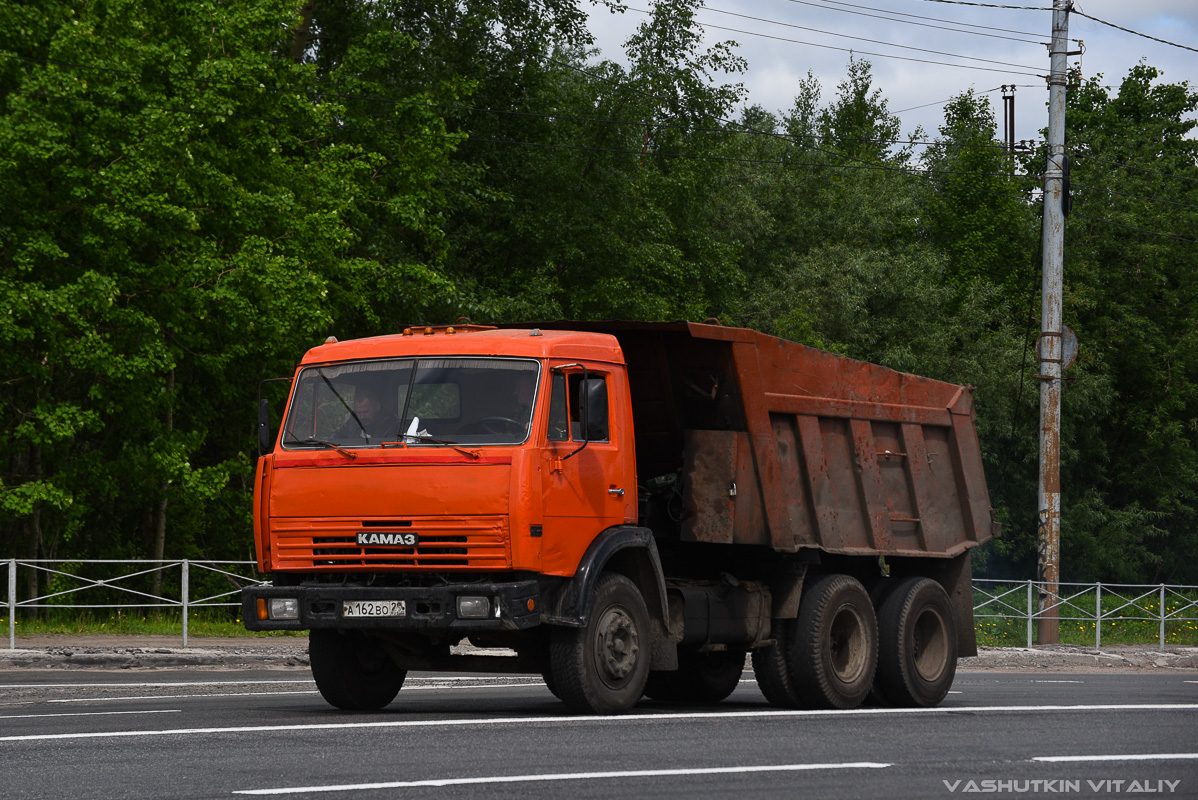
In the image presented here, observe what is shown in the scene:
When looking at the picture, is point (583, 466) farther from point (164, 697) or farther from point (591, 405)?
point (164, 697)

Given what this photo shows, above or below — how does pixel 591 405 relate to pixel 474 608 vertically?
above

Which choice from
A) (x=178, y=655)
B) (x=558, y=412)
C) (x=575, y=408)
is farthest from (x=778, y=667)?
(x=178, y=655)

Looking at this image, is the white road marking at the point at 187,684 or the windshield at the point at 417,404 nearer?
the windshield at the point at 417,404

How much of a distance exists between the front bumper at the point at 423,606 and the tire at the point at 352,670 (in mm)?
887

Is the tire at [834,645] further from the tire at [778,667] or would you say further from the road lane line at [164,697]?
the road lane line at [164,697]

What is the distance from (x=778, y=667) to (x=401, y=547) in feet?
12.6

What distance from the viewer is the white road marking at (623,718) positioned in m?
9.09

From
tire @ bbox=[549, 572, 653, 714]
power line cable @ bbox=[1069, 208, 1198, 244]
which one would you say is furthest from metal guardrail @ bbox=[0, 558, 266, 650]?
power line cable @ bbox=[1069, 208, 1198, 244]

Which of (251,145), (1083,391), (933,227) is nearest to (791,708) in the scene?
(251,145)

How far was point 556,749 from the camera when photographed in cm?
840

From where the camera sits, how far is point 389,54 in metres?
30.8

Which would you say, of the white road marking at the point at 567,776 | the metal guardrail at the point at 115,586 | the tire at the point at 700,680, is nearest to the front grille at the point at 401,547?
the white road marking at the point at 567,776

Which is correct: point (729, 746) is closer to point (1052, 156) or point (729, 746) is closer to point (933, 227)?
point (1052, 156)

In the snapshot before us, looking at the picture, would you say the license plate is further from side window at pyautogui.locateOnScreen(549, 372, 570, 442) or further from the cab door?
side window at pyautogui.locateOnScreen(549, 372, 570, 442)
